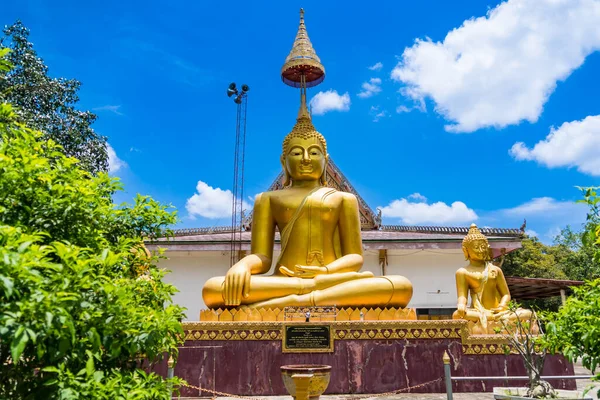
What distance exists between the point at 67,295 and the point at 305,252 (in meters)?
6.50

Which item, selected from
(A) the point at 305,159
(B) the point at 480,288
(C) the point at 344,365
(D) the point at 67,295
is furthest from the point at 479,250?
(D) the point at 67,295

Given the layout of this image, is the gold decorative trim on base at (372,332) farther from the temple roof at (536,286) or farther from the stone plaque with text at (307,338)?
the temple roof at (536,286)

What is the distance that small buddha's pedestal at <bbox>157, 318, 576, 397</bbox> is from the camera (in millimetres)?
6617

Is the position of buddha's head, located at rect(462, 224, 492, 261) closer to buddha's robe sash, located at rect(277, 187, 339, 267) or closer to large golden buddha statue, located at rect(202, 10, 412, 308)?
large golden buddha statue, located at rect(202, 10, 412, 308)

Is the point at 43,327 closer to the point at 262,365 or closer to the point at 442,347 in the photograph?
the point at 262,365

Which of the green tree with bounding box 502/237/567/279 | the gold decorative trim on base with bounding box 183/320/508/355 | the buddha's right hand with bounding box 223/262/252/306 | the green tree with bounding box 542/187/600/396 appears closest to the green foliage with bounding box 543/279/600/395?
the green tree with bounding box 542/187/600/396

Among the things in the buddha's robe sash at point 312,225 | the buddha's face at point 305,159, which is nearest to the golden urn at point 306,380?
the buddha's robe sash at point 312,225

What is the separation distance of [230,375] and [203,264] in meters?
8.50

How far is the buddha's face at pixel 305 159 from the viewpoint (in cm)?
907

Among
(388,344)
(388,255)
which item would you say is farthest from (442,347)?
(388,255)

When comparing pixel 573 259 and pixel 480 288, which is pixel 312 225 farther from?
pixel 573 259

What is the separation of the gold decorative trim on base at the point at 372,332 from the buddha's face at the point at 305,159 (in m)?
3.16

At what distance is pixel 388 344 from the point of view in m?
6.83

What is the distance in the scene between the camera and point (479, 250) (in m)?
9.00
